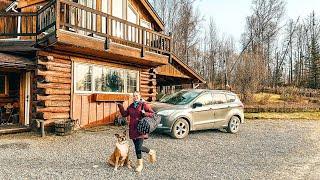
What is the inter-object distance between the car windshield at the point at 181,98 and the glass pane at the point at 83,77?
134 inches

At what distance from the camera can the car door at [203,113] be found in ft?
40.5

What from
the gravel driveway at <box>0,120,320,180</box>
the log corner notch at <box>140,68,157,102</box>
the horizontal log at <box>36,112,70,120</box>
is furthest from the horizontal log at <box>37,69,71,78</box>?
the log corner notch at <box>140,68,157,102</box>

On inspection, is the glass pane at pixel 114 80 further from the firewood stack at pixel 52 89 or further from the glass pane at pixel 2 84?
the glass pane at pixel 2 84

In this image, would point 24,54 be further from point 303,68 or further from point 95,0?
point 303,68

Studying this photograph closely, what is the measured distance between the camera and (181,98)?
13.0m

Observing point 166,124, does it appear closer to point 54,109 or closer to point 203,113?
point 203,113

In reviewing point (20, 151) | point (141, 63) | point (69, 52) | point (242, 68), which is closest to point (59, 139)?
point (20, 151)

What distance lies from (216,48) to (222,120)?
45235mm

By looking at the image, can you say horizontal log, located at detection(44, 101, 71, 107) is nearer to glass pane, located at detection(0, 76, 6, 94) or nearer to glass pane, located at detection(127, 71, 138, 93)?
glass pane, located at detection(0, 76, 6, 94)

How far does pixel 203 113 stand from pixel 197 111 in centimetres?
36

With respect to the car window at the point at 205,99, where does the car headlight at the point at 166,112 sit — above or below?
below

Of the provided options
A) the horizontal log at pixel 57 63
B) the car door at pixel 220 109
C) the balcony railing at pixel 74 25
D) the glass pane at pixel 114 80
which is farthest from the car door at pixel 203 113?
the horizontal log at pixel 57 63

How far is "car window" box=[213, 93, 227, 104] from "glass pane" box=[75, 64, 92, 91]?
5.49 meters

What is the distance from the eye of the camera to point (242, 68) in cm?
2902
